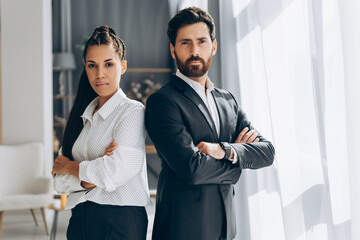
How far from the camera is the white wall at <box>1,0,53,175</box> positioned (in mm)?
5090

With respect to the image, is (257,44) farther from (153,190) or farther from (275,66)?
(153,190)

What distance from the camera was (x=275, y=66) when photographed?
2014mm

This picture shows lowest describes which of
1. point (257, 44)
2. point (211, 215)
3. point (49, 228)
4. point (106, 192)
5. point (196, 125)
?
point (49, 228)

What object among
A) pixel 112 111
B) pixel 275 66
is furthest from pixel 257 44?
pixel 112 111

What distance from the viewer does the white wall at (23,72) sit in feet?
16.7

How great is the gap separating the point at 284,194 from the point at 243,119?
44 cm

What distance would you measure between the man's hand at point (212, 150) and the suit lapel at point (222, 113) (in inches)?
4.2

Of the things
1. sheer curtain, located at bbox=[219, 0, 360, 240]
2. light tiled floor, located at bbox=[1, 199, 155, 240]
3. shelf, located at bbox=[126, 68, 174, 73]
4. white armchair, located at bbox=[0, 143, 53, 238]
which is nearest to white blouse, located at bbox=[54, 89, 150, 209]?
sheer curtain, located at bbox=[219, 0, 360, 240]

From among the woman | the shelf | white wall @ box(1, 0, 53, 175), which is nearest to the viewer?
the woman

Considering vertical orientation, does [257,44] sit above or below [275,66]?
above

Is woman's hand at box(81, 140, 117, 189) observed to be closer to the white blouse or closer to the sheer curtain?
the white blouse

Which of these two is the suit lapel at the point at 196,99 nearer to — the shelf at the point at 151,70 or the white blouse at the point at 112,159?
the white blouse at the point at 112,159

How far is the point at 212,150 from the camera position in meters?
1.58

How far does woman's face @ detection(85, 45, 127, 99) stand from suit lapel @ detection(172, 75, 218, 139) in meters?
0.27
